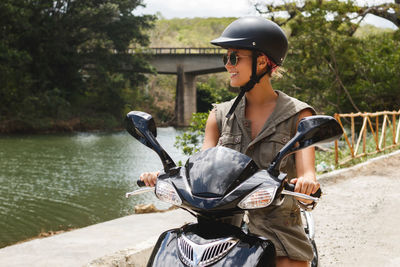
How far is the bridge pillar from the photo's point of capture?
164ft

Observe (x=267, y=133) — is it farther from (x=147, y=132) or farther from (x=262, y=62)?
(x=147, y=132)

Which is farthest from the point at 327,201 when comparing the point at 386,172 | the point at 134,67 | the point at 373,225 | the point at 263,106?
the point at 134,67

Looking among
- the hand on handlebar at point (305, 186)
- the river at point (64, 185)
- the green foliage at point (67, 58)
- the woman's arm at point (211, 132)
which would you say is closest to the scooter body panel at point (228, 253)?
the hand on handlebar at point (305, 186)

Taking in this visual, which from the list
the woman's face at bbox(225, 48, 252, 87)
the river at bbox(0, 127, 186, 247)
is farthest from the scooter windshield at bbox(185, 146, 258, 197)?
the river at bbox(0, 127, 186, 247)

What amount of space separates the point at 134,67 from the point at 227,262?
37.6 m

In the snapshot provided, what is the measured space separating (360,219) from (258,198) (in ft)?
16.6

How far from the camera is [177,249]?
5.19ft

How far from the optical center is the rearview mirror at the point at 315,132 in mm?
1538

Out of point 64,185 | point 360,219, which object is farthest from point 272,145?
point 64,185

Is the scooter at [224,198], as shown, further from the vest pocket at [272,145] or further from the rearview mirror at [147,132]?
the vest pocket at [272,145]

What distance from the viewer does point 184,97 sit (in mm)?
51500

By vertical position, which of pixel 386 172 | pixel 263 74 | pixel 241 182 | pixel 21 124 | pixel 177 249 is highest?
pixel 263 74

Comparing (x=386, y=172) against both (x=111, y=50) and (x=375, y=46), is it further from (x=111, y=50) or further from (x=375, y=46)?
(x=111, y=50)

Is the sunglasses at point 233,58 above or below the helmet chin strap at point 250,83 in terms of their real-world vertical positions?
above
